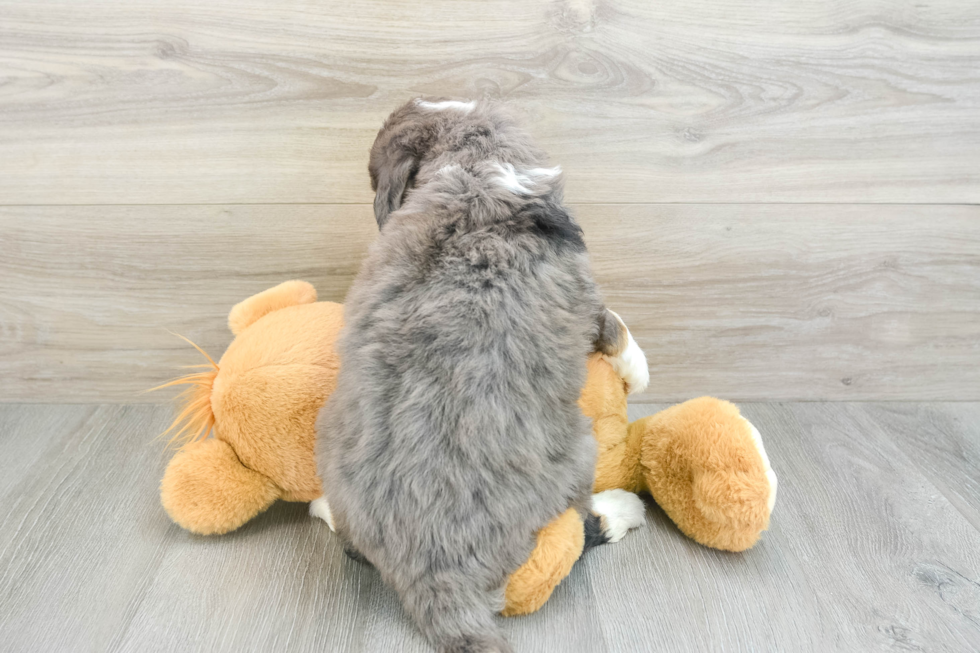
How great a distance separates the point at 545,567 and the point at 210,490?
54cm

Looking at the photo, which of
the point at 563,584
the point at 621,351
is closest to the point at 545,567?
the point at 563,584

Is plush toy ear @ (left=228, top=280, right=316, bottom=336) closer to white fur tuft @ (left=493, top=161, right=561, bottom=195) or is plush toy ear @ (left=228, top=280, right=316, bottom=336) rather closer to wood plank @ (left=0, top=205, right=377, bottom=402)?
wood plank @ (left=0, top=205, right=377, bottom=402)

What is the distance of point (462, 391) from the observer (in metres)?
0.83

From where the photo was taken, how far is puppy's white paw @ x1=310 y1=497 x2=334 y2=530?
1.06 meters

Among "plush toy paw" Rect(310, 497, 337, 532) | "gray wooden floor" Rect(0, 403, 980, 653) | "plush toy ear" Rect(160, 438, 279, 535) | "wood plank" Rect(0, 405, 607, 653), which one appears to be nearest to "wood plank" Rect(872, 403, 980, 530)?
"gray wooden floor" Rect(0, 403, 980, 653)

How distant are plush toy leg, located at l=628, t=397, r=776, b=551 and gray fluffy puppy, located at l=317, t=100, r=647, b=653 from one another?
0.71 feet

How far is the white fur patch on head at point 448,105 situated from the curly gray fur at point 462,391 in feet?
0.28

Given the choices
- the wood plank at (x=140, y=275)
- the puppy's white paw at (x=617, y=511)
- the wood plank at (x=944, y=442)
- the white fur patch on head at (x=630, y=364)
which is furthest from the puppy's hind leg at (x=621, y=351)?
the wood plank at (x=944, y=442)

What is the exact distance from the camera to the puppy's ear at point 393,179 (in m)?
0.97

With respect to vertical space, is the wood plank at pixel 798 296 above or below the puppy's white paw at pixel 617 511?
above

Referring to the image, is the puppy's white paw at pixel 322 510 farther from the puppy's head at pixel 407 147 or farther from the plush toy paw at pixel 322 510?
the puppy's head at pixel 407 147

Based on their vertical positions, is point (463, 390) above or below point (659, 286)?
above

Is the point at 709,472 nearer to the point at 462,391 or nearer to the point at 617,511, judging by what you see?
the point at 617,511

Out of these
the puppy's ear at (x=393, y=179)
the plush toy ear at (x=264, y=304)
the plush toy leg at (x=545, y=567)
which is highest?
the puppy's ear at (x=393, y=179)
